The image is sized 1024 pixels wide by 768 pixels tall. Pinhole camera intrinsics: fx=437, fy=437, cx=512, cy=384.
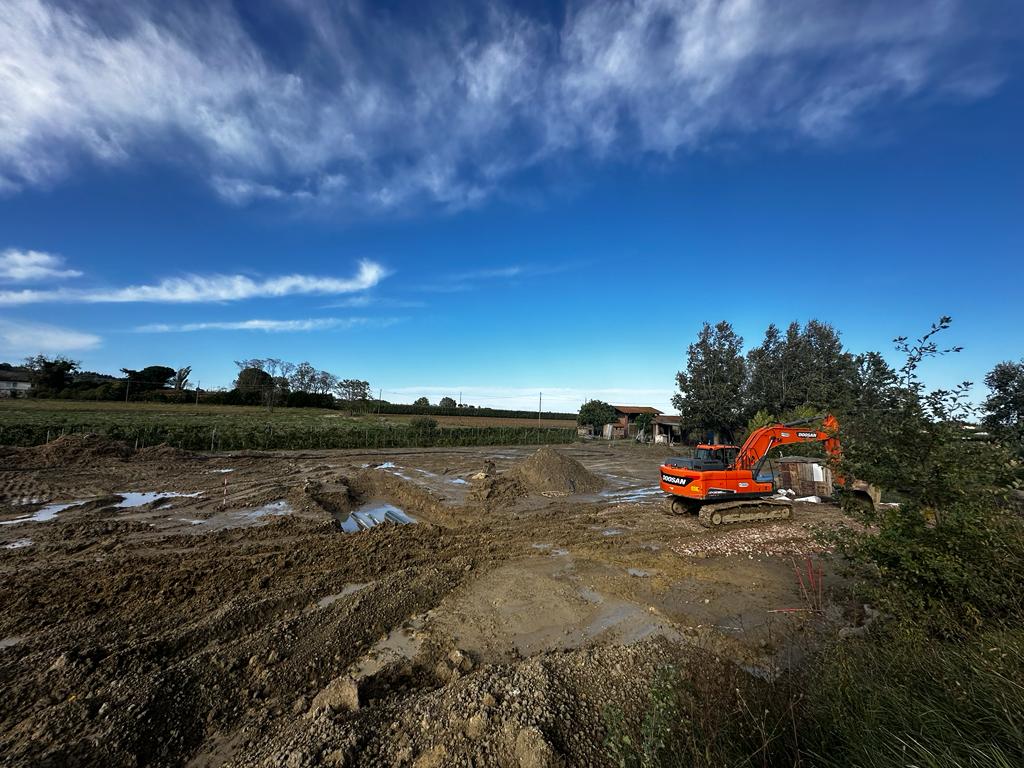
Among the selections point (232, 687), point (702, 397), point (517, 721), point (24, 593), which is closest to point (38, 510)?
point (24, 593)

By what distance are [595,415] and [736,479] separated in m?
48.0

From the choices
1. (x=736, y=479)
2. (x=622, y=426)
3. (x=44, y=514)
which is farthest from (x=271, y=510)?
(x=622, y=426)

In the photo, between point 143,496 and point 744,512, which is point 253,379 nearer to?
point 143,496

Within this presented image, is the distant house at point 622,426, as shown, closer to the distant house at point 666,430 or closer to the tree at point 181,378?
the distant house at point 666,430

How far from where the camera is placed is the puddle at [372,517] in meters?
12.4

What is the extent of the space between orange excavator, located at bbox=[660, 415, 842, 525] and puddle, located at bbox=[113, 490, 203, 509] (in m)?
16.1

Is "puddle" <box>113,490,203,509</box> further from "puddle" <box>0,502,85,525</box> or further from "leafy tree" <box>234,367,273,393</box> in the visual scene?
"leafy tree" <box>234,367,273,393</box>

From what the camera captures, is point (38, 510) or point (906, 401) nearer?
point (906, 401)

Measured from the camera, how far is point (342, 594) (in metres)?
7.27

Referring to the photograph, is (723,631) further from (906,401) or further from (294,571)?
(294,571)

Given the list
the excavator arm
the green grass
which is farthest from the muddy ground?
the green grass

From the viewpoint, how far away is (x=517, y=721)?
3.75m

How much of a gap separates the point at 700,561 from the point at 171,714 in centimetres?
905

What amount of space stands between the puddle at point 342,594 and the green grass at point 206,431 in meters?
25.8
